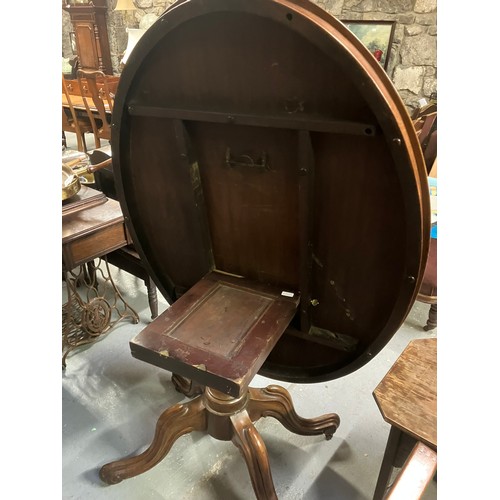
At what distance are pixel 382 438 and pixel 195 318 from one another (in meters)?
0.94

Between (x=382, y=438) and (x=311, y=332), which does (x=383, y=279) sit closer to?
(x=311, y=332)

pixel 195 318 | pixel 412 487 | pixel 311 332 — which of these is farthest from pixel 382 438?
pixel 195 318

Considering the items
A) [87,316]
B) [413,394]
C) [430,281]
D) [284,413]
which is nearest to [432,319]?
[430,281]

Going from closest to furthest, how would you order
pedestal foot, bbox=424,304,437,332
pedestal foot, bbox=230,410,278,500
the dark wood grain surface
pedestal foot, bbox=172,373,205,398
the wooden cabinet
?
1. the dark wood grain surface
2. pedestal foot, bbox=230,410,278,500
3. pedestal foot, bbox=172,373,205,398
4. pedestal foot, bbox=424,304,437,332
5. the wooden cabinet

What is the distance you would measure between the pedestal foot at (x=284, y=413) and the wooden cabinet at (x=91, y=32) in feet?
18.1

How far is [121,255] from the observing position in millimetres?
1889

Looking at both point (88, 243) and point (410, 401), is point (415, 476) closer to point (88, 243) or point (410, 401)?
point (410, 401)

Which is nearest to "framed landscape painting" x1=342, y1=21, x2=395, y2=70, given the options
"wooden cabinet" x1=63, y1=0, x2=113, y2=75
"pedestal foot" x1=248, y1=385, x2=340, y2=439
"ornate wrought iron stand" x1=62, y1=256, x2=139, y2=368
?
"ornate wrought iron stand" x1=62, y1=256, x2=139, y2=368

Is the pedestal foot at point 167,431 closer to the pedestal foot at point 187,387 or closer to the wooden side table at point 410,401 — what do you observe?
Answer: the pedestal foot at point 187,387

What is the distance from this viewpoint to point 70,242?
1401mm

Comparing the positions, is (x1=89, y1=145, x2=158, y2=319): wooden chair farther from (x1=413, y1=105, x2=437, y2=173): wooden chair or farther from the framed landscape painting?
the framed landscape painting

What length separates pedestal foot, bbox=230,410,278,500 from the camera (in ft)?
3.71

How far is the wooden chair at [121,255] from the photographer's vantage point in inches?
72.5

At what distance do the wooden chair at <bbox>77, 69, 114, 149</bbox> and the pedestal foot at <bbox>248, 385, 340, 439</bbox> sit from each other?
2.78 m
